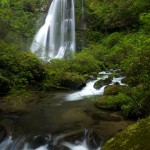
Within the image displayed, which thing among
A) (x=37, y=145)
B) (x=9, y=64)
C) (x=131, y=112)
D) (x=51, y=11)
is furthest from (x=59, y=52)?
(x=37, y=145)

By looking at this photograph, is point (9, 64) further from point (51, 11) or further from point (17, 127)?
point (51, 11)

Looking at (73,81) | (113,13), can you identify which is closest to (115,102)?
(73,81)

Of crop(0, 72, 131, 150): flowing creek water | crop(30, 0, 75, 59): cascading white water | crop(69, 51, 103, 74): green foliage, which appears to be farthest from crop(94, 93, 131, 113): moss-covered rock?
crop(30, 0, 75, 59): cascading white water

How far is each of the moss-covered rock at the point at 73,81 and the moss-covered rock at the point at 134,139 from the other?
33.3ft

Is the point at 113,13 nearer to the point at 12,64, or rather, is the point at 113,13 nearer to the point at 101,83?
the point at 101,83

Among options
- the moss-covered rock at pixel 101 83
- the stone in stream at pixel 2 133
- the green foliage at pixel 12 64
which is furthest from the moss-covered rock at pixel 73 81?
the stone in stream at pixel 2 133

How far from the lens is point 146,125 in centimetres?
414

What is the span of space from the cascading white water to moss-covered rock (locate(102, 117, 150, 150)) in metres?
19.1

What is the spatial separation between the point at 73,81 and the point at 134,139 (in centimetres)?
1076

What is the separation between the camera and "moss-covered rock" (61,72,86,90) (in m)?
14.4

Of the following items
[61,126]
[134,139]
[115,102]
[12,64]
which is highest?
[134,139]

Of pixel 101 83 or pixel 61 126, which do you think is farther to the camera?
pixel 101 83

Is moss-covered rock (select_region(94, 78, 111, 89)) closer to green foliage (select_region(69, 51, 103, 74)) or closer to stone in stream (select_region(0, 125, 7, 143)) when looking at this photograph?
green foliage (select_region(69, 51, 103, 74))

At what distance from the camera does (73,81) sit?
1453 centimetres
